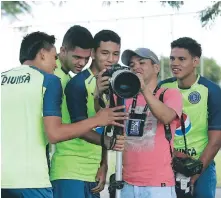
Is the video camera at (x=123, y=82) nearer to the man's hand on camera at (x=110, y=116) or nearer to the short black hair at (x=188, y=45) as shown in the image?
the man's hand on camera at (x=110, y=116)

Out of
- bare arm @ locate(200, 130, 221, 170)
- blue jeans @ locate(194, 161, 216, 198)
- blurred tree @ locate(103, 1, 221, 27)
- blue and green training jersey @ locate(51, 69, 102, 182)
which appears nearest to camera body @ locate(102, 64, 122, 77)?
blue and green training jersey @ locate(51, 69, 102, 182)

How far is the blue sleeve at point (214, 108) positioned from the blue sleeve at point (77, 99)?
1113 mm

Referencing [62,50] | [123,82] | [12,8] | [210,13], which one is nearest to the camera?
[123,82]

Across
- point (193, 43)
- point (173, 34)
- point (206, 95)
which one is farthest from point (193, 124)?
point (173, 34)

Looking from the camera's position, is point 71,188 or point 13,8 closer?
point 71,188

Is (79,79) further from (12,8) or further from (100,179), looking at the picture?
(12,8)

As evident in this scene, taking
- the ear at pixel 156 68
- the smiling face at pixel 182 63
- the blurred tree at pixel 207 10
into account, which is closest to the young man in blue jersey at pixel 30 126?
the ear at pixel 156 68

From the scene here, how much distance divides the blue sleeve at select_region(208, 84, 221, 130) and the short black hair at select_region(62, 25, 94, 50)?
104cm

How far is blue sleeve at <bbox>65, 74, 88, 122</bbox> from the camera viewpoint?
139 inches

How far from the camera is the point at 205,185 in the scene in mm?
4324

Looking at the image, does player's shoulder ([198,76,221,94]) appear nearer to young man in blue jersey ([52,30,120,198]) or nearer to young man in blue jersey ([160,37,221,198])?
young man in blue jersey ([160,37,221,198])

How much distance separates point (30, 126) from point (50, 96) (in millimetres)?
198

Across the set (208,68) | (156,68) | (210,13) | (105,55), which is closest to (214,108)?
(156,68)

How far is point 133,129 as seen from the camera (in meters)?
3.42
